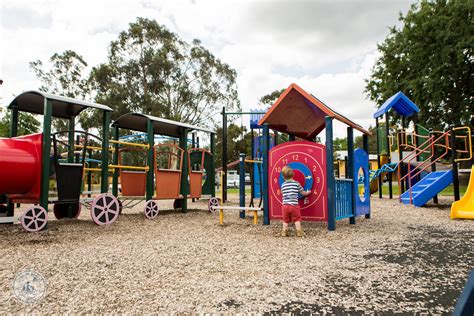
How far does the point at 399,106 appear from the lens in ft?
51.1

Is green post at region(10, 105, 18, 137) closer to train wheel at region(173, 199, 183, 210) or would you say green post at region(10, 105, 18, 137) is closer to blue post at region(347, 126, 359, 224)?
train wheel at region(173, 199, 183, 210)

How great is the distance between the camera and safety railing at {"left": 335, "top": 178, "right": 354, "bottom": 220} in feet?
21.5

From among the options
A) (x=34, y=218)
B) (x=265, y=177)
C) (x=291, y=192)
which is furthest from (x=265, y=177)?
(x=34, y=218)

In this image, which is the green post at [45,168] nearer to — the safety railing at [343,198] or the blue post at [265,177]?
the blue post at [265,177]

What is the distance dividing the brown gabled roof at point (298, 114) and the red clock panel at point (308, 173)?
70 centimetres

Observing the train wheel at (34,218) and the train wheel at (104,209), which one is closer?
the train wheel at (34,218)

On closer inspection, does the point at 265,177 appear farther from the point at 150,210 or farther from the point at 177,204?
the point at 177,204

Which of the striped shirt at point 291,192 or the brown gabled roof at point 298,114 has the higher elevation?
the brown gabled roof at point 298,114

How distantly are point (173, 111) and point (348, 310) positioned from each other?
31306 mm

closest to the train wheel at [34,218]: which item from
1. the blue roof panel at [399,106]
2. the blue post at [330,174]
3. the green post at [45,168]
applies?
the green post at [45,168]

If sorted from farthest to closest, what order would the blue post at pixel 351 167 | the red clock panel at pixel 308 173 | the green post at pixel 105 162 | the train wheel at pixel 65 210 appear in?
1. the train wheel at pixel 65 210
2. the green post at pixel 105 162
3. the blue post at pixel 351 167
4. the red clock panel at pixel 308 173

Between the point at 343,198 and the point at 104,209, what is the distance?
4.85m

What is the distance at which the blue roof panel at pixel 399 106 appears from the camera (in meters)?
14.3

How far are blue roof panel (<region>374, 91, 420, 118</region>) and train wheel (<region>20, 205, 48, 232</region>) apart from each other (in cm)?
1275
